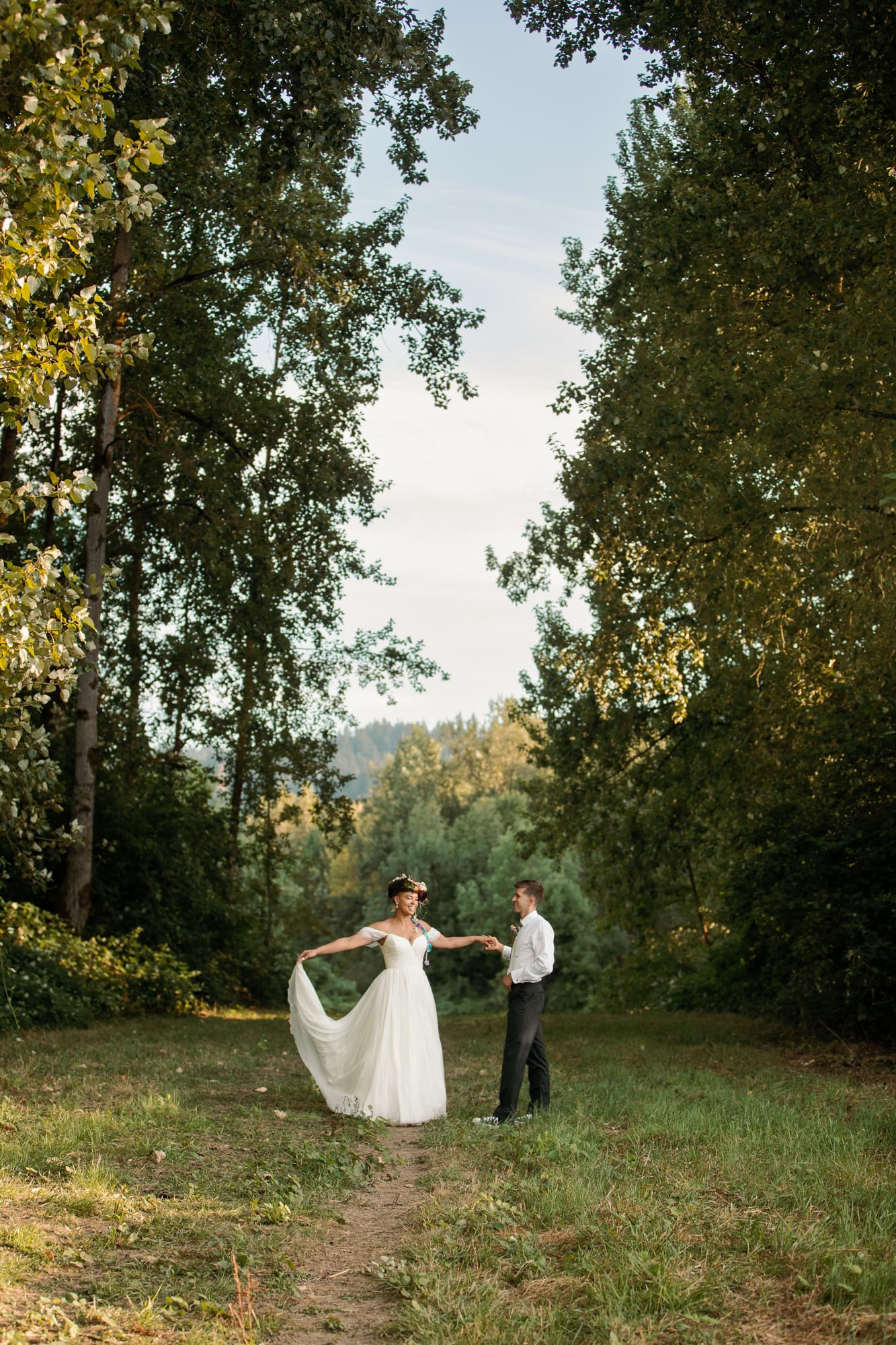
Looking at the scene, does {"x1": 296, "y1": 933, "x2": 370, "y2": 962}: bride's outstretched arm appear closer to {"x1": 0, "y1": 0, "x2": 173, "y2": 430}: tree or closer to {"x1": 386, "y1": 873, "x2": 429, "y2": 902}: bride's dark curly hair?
{"x1": 386, "y1": 873, "x2": 429, "y2": 902}: bride's dark curly hair

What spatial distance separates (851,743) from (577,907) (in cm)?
4367

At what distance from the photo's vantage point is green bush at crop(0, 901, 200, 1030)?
636 inches

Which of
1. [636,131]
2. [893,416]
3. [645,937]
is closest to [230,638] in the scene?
[645,937]

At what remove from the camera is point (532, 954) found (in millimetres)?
9094

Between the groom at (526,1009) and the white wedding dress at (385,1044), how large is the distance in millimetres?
632

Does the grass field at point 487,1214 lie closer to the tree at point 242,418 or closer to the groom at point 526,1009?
the groom at point 526,1009

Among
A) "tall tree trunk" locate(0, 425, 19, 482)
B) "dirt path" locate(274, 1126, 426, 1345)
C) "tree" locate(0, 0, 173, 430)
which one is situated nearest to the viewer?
"dirt path" locate(274, 1126, 426, 1345)

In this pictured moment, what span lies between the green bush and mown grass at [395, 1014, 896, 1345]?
29.6 ft

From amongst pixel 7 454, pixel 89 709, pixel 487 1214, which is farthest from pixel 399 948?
pixel 7 454

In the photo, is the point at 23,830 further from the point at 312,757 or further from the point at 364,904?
the point at 364,904

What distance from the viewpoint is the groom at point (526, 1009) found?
29.1 feet

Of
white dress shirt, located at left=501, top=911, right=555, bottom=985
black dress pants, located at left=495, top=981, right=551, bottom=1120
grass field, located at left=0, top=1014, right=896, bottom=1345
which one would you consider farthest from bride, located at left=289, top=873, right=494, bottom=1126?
black dress pants, located at left=495, top=981, right=551, bottom=1120

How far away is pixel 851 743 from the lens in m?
15.3

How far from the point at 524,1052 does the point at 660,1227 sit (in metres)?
3.59
